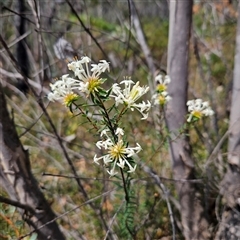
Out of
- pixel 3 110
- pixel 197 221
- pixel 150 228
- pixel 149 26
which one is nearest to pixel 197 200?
pixel 197 221

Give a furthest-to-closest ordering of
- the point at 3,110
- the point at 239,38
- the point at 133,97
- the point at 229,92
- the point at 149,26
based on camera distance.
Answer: the point at 149,26 < the point at 229,92 < the point at 239,38 < the point at 3,110 < the point at 133,97

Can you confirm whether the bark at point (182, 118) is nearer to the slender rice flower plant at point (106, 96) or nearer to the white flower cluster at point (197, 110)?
the white flower cluster at point (197, 110)

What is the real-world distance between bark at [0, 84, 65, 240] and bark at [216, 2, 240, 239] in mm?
607

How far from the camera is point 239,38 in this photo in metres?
1.42

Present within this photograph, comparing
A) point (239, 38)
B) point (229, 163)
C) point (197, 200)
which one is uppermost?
point (239, 38)

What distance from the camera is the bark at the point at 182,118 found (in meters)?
1.51

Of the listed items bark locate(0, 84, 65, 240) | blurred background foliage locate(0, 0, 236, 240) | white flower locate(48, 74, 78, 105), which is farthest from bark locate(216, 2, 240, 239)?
white flower locate(48, 74, 78, 105)

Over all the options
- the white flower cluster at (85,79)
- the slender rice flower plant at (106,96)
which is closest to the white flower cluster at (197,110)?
the slender rice flower plant at (106,96)

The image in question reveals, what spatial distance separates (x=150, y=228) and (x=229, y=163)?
44 centimetres

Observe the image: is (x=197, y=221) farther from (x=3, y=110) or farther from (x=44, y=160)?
(x=44, y=160)

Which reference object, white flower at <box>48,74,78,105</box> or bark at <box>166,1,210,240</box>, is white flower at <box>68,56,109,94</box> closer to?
white flower at <box>48,74,78,105</box>

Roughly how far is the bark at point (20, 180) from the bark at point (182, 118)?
522 millimetres

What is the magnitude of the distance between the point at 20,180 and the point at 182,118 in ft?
2.09

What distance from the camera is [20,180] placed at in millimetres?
1354
